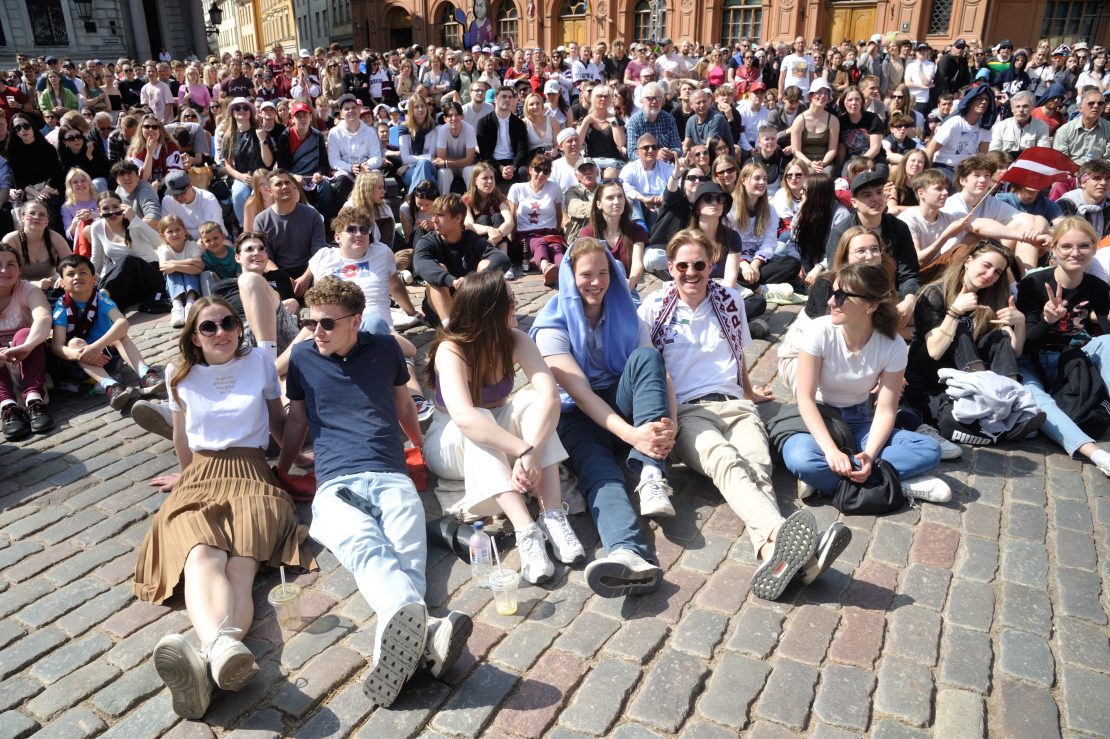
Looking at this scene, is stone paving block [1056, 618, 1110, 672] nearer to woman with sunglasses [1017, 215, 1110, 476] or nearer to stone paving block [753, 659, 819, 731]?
stone paving block [753, 659, 819, 731]

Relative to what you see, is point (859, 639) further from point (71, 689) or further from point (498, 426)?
point (71, 689)

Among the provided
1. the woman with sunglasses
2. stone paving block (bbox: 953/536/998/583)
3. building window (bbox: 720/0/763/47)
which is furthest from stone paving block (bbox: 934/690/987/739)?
building window (bbox: 720/0/763/47)

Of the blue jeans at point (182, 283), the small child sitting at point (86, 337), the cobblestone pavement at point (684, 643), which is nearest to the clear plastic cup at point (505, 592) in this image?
the cobblestone pavement at point (684, 643)

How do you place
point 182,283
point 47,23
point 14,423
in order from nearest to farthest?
1. point 14,423
2. point 182,283
3. point 47,23

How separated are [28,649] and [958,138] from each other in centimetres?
1144

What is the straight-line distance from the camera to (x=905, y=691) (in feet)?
9.32

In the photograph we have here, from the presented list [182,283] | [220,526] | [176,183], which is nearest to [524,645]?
[220,526]

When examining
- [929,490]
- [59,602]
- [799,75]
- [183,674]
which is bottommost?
[59,602]

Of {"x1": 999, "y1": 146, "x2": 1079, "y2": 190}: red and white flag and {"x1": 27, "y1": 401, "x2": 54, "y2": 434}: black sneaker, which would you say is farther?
{"x1": 999, "y1": 146, "x2": 1079, "y2": 190}: red and white flag

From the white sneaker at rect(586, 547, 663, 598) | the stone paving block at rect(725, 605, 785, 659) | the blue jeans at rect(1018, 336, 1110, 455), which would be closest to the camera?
the stone paving block at rect(725, 605, 785, 659)

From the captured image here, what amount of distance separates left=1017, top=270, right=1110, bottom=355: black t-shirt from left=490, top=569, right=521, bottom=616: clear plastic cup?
4207 mm

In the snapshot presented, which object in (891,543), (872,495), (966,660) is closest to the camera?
(966,660)

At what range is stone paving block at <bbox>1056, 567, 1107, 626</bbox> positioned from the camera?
3.26 metres

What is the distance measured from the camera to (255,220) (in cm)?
719
